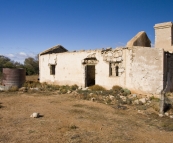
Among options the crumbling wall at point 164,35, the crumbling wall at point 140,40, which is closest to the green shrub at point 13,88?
the crumbling wall at point 140,40

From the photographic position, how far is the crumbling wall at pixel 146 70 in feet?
33.1

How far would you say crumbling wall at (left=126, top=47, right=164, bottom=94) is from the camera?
10078 mm

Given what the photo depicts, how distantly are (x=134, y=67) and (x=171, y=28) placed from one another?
480 cm

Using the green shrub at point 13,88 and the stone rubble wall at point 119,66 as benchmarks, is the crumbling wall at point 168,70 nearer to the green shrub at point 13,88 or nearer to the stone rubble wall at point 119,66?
the stone rubble wall at point 119,66

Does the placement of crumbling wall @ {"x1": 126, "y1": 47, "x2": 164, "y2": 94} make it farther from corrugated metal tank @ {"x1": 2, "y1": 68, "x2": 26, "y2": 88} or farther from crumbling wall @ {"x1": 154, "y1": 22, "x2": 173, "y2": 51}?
corrugated metal tank @ {"x1": 2, "y1": 68, "x2": 26, "y2": 88}

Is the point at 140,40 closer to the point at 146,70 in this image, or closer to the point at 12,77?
the point at 146,70

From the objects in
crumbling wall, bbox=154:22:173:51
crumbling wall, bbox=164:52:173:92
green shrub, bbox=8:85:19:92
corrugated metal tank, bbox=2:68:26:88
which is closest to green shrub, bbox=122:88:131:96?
crumbling wall, bbox=164:52:173:92

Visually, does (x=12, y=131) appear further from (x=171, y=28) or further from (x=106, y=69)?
(x=171, y=28)

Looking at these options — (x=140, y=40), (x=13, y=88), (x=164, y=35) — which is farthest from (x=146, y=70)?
(x=13, y=88)

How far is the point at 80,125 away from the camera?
584 cm

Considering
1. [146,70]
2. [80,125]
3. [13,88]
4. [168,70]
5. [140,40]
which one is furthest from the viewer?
[140,40]

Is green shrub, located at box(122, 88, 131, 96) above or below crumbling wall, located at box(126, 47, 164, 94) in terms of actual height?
below

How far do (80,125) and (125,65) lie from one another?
6.54m

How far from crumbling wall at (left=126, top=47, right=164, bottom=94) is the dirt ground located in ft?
8.75
